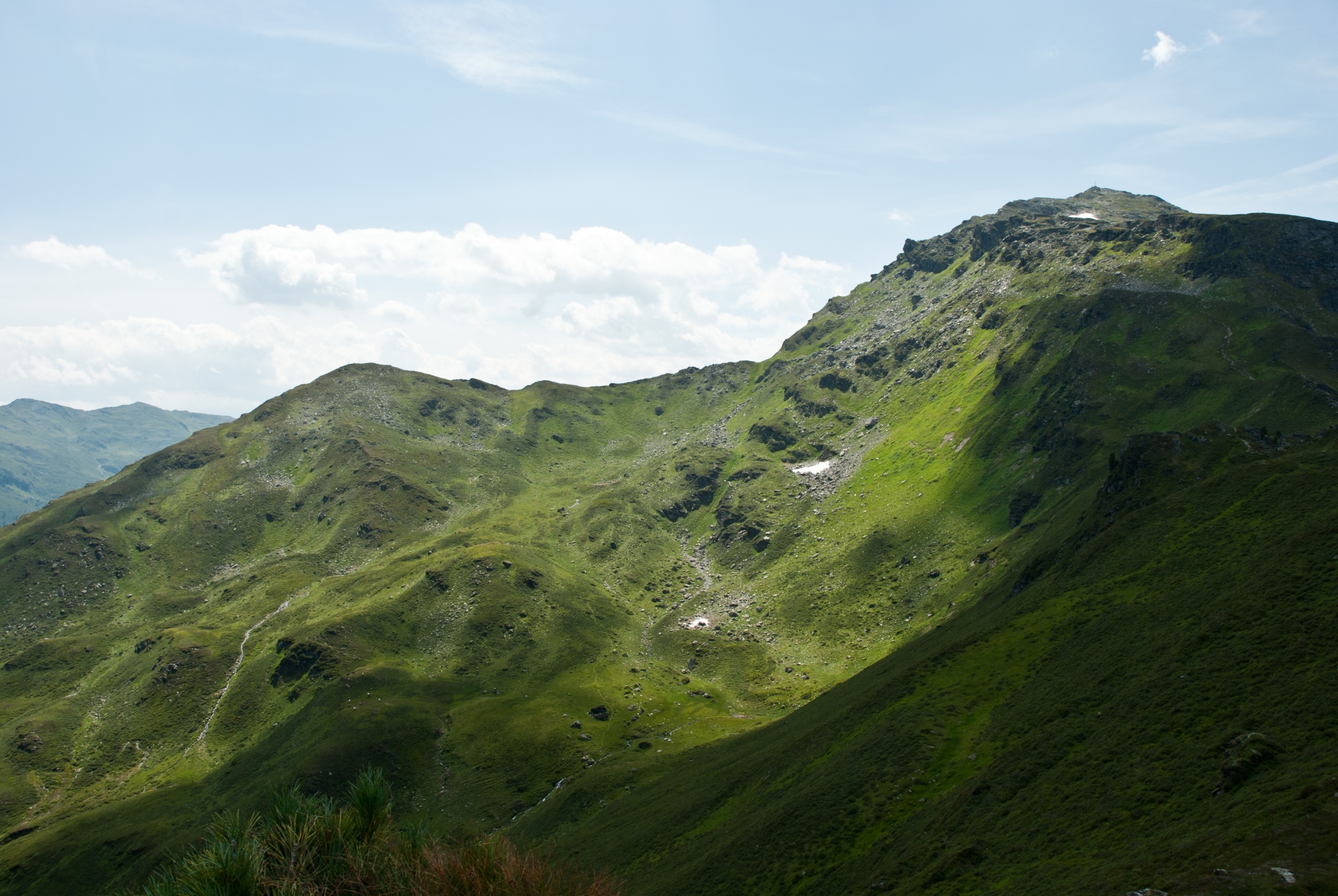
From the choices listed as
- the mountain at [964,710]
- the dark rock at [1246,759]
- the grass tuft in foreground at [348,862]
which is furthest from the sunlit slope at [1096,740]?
the grass tuft in foreground at [348,862]

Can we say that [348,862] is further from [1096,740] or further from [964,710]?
[964,710]

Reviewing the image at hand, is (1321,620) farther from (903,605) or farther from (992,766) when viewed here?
(903,605)

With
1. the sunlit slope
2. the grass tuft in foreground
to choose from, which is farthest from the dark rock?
the grass tuft in foreground

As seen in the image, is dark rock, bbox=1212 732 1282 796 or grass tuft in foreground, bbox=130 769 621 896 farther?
dark rock, bbox=1212 732 1282 796

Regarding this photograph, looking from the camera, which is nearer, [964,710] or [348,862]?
[348,862]

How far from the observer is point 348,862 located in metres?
26.0

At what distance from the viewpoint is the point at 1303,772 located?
1501 inches

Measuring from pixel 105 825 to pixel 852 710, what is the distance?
16404cm

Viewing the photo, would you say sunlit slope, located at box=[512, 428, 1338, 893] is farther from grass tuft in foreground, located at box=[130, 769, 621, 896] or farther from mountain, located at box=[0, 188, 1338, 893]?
grass tuft in foreground, located at box=[130, 769, 621, 896]

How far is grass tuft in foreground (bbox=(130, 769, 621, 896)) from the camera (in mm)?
23344

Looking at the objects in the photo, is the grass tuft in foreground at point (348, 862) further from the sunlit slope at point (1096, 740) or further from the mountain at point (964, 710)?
the mountain at point (964, 710)

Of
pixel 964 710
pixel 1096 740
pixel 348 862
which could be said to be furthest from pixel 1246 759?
pixel 348 862

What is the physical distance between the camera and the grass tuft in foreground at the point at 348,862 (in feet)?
76.6

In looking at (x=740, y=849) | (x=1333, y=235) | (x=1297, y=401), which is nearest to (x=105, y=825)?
(x=740, y=849)
